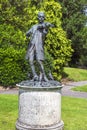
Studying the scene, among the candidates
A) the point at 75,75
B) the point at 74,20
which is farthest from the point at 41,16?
the point at 74,20

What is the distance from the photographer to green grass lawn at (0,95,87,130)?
941cm

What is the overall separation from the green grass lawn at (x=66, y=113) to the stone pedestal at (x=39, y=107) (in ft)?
4.54

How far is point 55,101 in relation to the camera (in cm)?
776

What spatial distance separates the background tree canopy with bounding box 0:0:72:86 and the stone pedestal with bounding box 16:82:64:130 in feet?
30.1

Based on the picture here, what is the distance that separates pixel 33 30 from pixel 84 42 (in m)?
24.0

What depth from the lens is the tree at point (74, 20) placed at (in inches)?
1235

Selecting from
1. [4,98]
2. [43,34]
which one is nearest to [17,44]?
[4,98]

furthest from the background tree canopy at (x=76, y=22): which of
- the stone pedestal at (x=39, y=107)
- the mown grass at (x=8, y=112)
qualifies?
the stone pedestal at (x=39, y=107)

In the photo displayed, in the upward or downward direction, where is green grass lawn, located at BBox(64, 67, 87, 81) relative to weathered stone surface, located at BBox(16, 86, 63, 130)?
downward

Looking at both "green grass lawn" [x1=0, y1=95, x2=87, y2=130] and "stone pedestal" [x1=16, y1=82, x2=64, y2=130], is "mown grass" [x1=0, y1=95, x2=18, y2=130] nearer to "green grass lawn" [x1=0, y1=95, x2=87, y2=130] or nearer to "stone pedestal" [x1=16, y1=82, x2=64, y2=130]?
"green grass lawn" [x1=0, y1=95, x2=87, y2=130]

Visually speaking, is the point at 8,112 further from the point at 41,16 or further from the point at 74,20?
the point at 74,20

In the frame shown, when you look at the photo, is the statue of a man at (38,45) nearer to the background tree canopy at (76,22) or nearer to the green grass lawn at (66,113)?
the green grass lawn at (66,113)

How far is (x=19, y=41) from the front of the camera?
1898 cm

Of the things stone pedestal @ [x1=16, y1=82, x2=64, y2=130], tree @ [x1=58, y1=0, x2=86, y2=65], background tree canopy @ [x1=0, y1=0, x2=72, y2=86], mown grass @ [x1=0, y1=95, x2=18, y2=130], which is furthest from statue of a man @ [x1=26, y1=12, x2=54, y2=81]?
tree @ [x1=58, y1=0, x2=86, y2=65]
